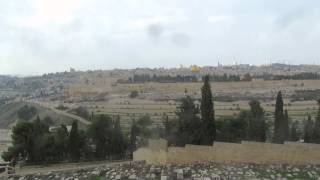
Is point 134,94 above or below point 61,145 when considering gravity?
above

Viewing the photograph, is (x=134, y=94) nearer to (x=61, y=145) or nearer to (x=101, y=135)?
(x=101, y=135)

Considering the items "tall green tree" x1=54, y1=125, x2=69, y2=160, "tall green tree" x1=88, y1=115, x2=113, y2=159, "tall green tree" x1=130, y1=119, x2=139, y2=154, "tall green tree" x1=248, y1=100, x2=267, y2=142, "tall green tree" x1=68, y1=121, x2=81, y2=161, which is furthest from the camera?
"tall green tree" x1=130, y1=119, x2=139, y2=154

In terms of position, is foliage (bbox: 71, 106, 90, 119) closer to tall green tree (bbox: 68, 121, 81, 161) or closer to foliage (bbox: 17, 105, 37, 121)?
foliage (bbox: 17, 105, 37, 121)

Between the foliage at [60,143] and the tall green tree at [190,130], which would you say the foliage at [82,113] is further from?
the tall green tree at [190,130]

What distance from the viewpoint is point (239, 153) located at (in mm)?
29219

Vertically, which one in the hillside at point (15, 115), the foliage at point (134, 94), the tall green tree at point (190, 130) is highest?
the tall green tree at point (190, 130)

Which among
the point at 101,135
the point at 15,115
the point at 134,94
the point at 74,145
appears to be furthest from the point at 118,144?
the point at 134,94

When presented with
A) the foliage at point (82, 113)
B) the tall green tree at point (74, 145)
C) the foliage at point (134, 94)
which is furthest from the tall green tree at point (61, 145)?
the foliage at point (134, 94)

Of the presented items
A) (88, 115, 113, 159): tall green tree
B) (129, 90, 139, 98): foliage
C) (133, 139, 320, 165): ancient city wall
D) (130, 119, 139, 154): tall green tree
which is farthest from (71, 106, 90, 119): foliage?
(133, 139, 320, 165): ancient city wall

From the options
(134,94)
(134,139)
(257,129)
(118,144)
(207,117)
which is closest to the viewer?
(207,117)

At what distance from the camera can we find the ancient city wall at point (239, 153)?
28109mm

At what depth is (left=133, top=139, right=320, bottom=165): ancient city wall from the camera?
28.1 meters

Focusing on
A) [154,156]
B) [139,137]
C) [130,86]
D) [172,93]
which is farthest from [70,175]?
[130,86]

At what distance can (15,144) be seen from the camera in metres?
39.3
